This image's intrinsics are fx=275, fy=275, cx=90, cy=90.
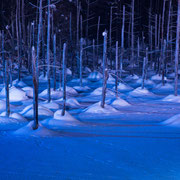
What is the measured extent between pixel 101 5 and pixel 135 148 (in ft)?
100

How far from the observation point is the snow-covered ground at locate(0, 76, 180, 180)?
18.0 feet

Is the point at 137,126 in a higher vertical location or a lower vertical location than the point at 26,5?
lower

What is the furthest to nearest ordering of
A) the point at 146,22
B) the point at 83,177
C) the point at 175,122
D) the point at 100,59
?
1. the point at 146,22
2. the point at 100,59
3. the point at 175,122
4. the point at 83,177

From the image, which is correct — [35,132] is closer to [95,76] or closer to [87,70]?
[95,76]

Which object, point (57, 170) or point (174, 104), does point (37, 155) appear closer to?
point (57, 170)

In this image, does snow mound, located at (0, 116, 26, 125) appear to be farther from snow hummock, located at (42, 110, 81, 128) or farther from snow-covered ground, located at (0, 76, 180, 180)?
snow hummock, located at (42, 110, 81, 128)

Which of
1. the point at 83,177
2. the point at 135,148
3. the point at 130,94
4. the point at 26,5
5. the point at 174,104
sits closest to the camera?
the point at 83,177

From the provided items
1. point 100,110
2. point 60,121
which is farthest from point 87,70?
point 60,121

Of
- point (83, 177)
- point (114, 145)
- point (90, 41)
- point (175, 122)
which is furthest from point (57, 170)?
point (90, 41)

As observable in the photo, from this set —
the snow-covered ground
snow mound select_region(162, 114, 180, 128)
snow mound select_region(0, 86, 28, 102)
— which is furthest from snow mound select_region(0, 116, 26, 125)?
snow mound select_region(0, 86, 28, 102)

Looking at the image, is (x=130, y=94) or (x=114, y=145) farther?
(x=130, y=94)

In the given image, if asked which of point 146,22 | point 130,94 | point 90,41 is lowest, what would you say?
point 130,94

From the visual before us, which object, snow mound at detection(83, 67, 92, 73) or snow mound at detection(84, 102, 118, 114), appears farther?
snow mound at detection(83, 67, 92, 73)

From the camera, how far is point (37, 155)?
6.39 m
